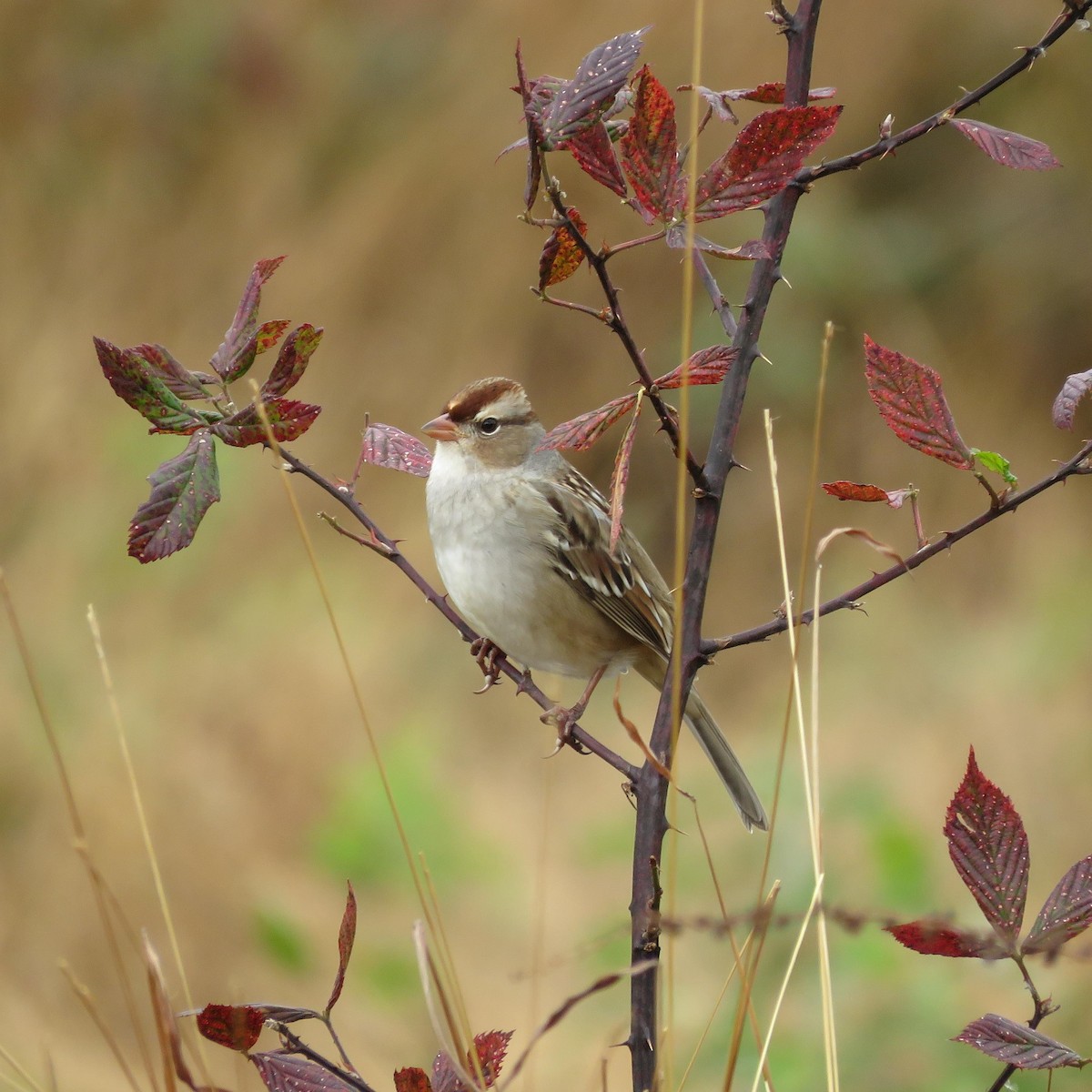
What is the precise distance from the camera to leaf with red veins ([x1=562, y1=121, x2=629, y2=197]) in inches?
35.8

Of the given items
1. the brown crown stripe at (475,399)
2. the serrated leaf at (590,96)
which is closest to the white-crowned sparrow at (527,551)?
the brown crown stripe at (475,399)

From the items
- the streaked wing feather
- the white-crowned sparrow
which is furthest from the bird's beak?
the streaked wing feather

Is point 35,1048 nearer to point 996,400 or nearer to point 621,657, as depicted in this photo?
point 621,657

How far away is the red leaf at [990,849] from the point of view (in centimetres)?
90

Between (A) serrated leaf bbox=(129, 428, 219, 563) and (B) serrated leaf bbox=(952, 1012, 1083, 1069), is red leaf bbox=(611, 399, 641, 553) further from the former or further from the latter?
(B) serrated leaf bbox=(952, 1012, 1083, 1069)

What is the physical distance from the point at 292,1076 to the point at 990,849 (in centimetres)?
49

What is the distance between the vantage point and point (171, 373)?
1.04 m

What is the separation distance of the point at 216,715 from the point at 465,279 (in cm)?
162

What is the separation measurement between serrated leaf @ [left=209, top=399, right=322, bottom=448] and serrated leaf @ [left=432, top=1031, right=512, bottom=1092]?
0.47 meters

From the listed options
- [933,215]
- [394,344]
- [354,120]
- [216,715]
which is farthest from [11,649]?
[933,215]

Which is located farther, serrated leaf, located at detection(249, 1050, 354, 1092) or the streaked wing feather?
the streaked wing feather

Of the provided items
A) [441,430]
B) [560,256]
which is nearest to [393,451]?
[560,256]

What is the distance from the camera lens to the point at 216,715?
4293mm

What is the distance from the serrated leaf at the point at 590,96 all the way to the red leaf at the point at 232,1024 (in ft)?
1.95
